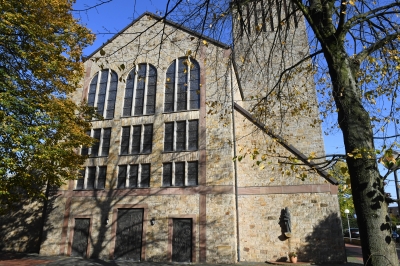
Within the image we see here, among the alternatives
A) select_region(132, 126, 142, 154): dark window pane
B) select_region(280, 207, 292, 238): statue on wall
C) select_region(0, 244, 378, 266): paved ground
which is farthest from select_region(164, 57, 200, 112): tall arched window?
select_region(0, 244, 378, 266): paved ground

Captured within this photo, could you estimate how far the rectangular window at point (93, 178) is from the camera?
17.8 metres

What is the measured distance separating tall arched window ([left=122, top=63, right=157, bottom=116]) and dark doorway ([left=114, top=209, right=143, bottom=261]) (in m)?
6.19

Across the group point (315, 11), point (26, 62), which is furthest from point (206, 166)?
point (315, 11)

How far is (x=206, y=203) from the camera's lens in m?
15.3

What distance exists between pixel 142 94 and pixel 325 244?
44.2 ft

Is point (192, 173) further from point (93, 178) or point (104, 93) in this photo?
point (104, 93)

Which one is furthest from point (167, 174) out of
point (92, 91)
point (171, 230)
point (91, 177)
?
point (92, 91)

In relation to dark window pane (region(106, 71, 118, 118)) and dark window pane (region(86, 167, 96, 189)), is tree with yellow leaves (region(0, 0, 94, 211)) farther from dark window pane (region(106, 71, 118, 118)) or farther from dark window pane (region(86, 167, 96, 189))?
dark window pane (region(106, 71, 118, 118))

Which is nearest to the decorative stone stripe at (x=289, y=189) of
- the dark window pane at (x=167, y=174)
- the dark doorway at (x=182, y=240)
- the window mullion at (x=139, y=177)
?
the dark doorway at (x=182, y=240)

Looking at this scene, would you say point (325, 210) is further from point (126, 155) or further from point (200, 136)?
point (126, 155)

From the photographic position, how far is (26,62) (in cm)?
1166

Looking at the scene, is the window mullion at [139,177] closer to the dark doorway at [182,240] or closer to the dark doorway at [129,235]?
the dark doorway at [129,235]

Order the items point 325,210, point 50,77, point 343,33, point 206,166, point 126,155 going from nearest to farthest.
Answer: point 343,33, point 50,77, point 325,210, point 206,166, point 126,155

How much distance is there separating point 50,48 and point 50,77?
4.31 ft
